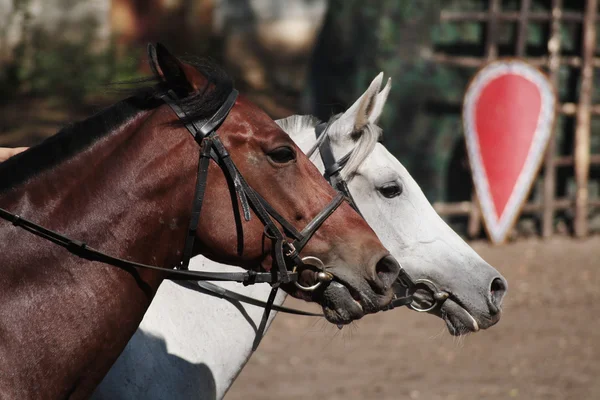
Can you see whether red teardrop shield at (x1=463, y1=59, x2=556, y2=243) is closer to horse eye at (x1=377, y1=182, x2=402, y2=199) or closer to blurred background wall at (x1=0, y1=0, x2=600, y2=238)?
blurred background wall at (x1=0, y1=0, x2=600, y2=238)

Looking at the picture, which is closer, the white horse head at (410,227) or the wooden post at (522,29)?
the white horse head at (410,227)

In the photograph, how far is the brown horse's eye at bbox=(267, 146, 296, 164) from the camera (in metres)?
2.54

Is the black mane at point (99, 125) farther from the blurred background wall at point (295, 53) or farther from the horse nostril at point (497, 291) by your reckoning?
the horse nostril at point (497, 291)

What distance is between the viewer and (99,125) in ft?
8.35

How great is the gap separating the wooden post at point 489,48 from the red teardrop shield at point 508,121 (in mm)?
1377

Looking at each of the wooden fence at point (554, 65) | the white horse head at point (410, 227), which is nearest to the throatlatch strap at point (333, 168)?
the white horse head at point (410, 227)

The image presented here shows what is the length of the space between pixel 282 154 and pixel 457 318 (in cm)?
117

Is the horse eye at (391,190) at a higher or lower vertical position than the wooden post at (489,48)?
higher

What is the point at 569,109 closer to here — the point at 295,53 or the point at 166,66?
the point at 166,66

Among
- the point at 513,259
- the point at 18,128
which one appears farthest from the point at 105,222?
the point at 18,128

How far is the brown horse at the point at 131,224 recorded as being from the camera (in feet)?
7.88

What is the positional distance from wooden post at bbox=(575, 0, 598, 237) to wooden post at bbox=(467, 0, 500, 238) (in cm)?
113

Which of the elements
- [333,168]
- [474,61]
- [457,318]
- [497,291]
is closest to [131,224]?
[333,168]

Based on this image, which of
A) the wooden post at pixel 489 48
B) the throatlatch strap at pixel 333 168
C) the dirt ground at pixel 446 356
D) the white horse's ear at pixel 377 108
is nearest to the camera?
the throatlatch strap at pixel 333 168
